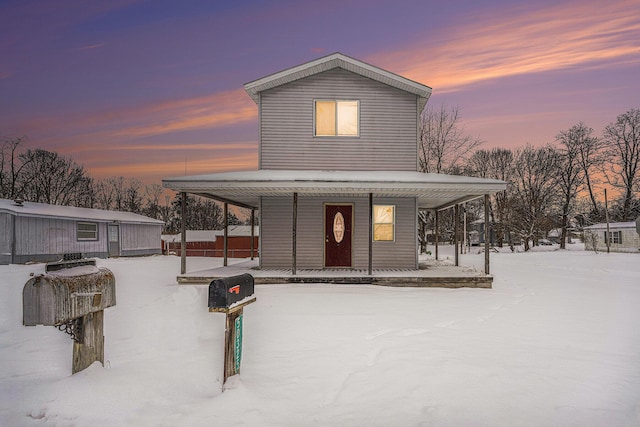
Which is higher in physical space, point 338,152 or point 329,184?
point 338,152

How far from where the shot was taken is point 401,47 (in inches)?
685

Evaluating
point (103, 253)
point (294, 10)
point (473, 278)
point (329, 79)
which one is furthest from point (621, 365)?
point (103, 253)

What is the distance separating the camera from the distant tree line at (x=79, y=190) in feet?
128

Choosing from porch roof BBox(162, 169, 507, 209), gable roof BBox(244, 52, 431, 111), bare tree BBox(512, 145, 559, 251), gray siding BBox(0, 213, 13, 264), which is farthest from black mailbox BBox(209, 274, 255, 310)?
bare tree BBox(512, 145, 559, 251)

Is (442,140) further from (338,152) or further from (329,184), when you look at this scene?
(329,184)

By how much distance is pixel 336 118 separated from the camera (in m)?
13.6

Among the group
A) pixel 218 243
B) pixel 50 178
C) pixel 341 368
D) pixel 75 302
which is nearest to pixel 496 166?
pixel 218 243

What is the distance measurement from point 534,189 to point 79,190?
5171cm

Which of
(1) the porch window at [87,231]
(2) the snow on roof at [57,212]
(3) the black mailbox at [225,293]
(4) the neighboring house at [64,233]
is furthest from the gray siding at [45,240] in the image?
(3) the black mailbox at [225,293]

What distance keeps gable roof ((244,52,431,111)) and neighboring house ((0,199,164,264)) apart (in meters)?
13.1

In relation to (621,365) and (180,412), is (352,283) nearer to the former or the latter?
(621,365)

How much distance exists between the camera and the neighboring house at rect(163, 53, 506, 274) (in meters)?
13.4

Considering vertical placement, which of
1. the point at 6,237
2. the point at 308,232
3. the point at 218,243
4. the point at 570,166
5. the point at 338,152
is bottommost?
the point at 218,243

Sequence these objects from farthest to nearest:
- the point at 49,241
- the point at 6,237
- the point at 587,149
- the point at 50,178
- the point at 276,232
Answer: the point at 50,178 < the point at 587,149 < the point at 49,241 < the point at 6,237 < the point at 276,232
